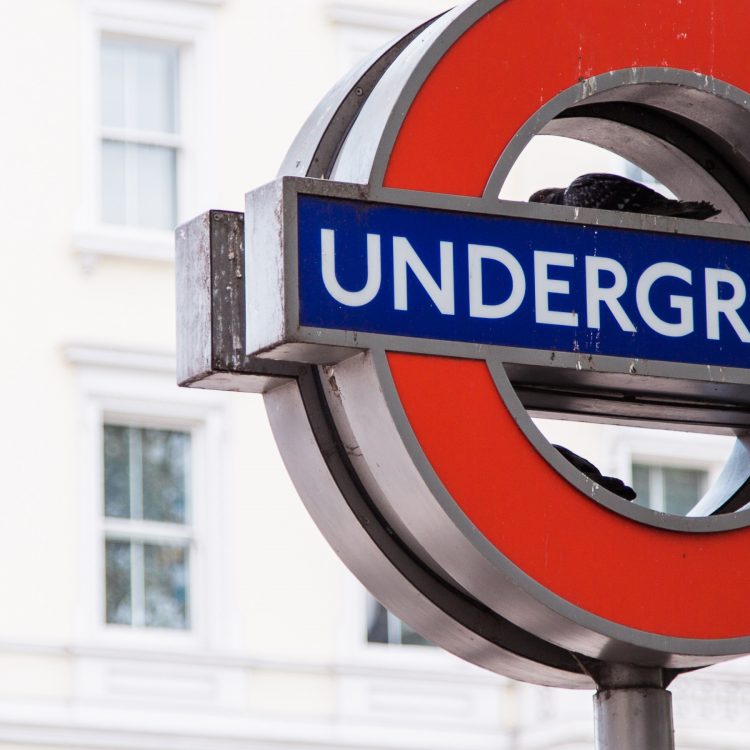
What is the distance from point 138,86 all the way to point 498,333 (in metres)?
10.9

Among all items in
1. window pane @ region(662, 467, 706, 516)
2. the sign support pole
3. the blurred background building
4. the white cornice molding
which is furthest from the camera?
window pane @ region(662, 467, 706, 516)

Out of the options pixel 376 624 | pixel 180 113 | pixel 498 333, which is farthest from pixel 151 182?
pixel 498 333

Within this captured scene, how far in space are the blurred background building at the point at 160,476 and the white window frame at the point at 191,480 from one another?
0.01 metres

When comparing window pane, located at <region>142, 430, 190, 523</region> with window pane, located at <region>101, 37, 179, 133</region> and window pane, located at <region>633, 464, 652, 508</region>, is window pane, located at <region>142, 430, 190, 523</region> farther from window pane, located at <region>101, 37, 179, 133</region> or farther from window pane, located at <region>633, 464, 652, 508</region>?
window pane, located at <region>633, 464, 652, 508</region>

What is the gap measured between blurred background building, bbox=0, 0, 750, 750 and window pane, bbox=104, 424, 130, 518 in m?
0.01

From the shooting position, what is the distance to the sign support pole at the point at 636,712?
351 cm

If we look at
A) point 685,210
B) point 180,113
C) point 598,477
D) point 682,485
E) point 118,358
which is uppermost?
point 180,113

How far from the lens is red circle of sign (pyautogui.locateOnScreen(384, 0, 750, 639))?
3322 mm

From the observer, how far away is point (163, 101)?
46.4ft

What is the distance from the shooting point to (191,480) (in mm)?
13766

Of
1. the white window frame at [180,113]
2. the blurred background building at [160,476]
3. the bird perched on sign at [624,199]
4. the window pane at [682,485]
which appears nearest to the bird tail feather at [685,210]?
the bird perched on sign at [624,199]

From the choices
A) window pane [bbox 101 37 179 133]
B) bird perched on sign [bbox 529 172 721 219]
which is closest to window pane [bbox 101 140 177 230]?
window pane [bbox 101 37 179 133]

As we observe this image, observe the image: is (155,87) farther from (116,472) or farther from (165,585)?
Answer: (165,585)

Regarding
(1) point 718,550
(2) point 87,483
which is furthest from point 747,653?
(2) point 87,483
